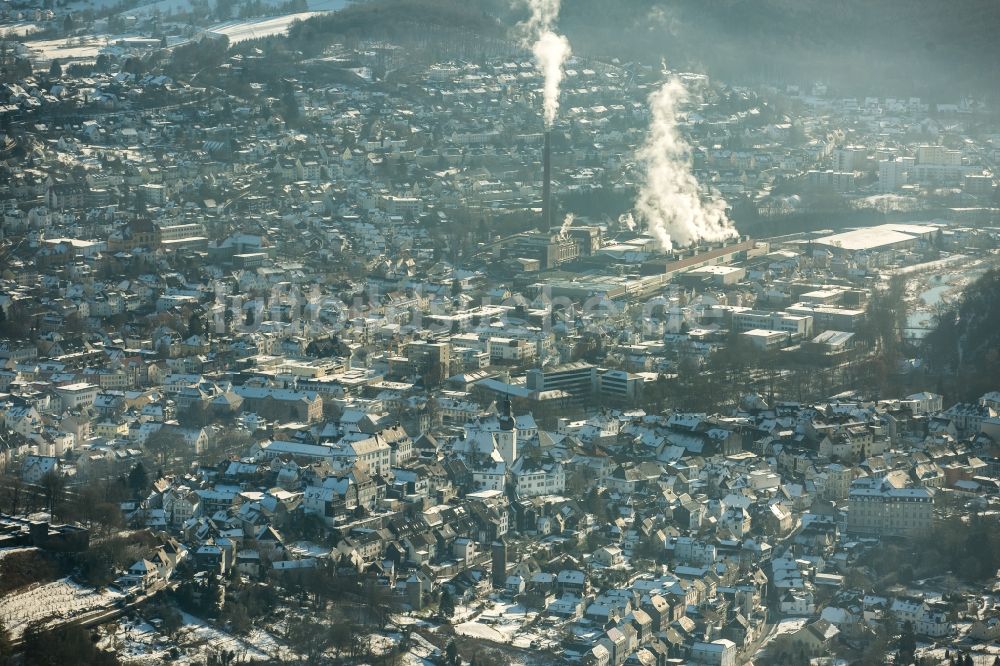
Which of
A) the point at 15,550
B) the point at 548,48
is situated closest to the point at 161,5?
the point at 548,48

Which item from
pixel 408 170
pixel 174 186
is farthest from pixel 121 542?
pixel 408 170

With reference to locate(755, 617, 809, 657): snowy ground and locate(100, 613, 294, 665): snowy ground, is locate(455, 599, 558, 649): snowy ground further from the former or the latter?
locate(755, 617, 809, 657): snowy ground

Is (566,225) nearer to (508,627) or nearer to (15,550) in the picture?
(15,550)

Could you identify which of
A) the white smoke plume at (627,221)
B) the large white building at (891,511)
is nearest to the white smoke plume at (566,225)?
→ the white smoke plume at (627,221)

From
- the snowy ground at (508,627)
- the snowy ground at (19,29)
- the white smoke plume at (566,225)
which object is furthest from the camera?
the snowy ground at (19,29)

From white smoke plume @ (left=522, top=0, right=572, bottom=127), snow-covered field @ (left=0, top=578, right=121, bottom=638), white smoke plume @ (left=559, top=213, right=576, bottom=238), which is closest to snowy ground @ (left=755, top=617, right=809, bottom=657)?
snow-covered field @ (left=0, top=578, right=121, bottom=638)

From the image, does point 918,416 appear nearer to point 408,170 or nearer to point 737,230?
point 737,230

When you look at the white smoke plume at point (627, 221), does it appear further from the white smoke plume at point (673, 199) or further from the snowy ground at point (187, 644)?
the snowy ground at point (187, 644)
